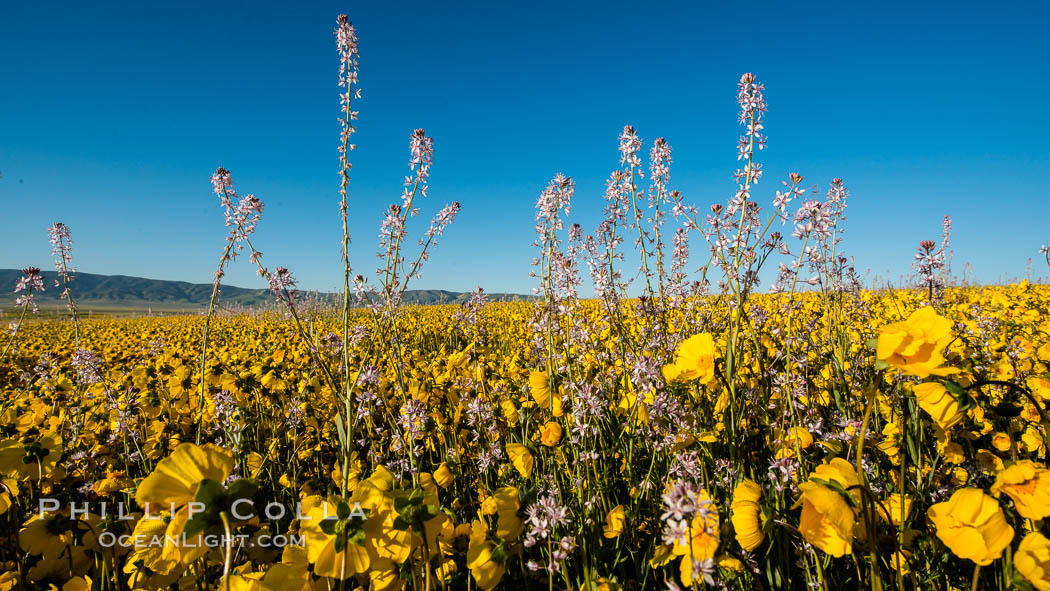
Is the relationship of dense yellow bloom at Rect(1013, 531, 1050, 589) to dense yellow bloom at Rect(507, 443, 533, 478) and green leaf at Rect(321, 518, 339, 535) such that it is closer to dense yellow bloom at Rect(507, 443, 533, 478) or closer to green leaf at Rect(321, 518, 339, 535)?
dense yellow bloom at Rect(507, 443, 533, 478)

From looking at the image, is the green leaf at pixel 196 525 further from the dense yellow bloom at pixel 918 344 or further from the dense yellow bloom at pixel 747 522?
the dense yellow bloom at pixel 918 344

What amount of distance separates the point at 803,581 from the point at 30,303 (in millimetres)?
5612

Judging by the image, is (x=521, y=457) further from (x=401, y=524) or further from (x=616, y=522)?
(x=401, y=524)

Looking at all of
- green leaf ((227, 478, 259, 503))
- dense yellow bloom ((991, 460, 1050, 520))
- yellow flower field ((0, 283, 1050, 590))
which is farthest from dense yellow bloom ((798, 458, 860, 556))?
green leaf ((227, 478, 259, 503))

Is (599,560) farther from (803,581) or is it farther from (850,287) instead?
(850,287)

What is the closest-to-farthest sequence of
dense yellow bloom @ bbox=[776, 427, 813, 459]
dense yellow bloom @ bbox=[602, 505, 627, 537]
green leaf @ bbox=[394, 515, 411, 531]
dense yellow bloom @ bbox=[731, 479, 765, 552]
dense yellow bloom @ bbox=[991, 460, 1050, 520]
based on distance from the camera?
green leaf @ bbox=[394, 515, 411, 531] < dense yellow bloom @ bbox=[991, 460, 1050, 520] < dense yellow bloom @ bbox=[731, 479, 765, 552] < dense yellow bloom @ bbox=[602, 505, 627, 537] < dense yellow bloom @ bbox=[776, 427, 813, 459]

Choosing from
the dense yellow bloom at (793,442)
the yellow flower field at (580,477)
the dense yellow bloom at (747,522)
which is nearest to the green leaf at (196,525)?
the yellow flower field at (580,477)

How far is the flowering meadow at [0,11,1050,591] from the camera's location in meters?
1.00

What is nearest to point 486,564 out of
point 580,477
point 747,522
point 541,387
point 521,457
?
point 521,457

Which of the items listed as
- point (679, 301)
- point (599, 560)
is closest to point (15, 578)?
point (599, 560)

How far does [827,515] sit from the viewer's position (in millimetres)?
1015

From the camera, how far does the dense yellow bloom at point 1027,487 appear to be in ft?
3.25

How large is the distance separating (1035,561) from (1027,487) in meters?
0.15

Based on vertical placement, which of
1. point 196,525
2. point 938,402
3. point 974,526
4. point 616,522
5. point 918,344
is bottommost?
point 616,522
